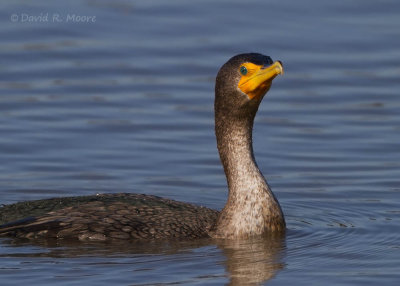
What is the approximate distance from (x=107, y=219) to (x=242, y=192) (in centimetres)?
126

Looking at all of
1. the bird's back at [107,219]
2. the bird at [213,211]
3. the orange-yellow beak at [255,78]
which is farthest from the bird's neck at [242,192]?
the orange-yellow beak at [255,78]

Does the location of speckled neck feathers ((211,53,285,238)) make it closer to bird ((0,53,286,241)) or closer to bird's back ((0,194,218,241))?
bird ((0,53,286,241))

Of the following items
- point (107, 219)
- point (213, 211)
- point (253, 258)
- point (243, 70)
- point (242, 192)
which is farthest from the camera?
point (213, 211)

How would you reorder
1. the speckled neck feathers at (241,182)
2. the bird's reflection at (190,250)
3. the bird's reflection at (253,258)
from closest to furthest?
the bird's reflection at (253,258) < the bird's reflection at (190,250) < the speckled neck feathers at (241,182)

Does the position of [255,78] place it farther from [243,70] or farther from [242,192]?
[242,192]

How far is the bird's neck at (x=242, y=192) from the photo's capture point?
11.9 m

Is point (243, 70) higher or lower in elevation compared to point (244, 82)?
higher

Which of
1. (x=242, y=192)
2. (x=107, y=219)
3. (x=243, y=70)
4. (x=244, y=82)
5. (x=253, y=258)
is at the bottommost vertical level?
(x=253, y=258)

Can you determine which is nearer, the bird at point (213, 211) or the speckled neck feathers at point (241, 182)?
the bird at point (213, 211)

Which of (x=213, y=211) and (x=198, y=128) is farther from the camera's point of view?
(x=198, y=128)

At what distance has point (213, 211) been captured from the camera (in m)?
12.2

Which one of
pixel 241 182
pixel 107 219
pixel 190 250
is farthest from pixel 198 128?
pixel 190 250

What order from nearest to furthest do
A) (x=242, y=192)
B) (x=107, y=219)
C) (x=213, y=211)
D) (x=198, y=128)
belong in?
(x=107, y=219) → (x=242, y=192) → (x=213, y=211) → (x=198, y=128)

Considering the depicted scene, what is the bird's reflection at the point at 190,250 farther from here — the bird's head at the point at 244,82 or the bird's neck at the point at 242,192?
the bird's head at the point at 244,82
